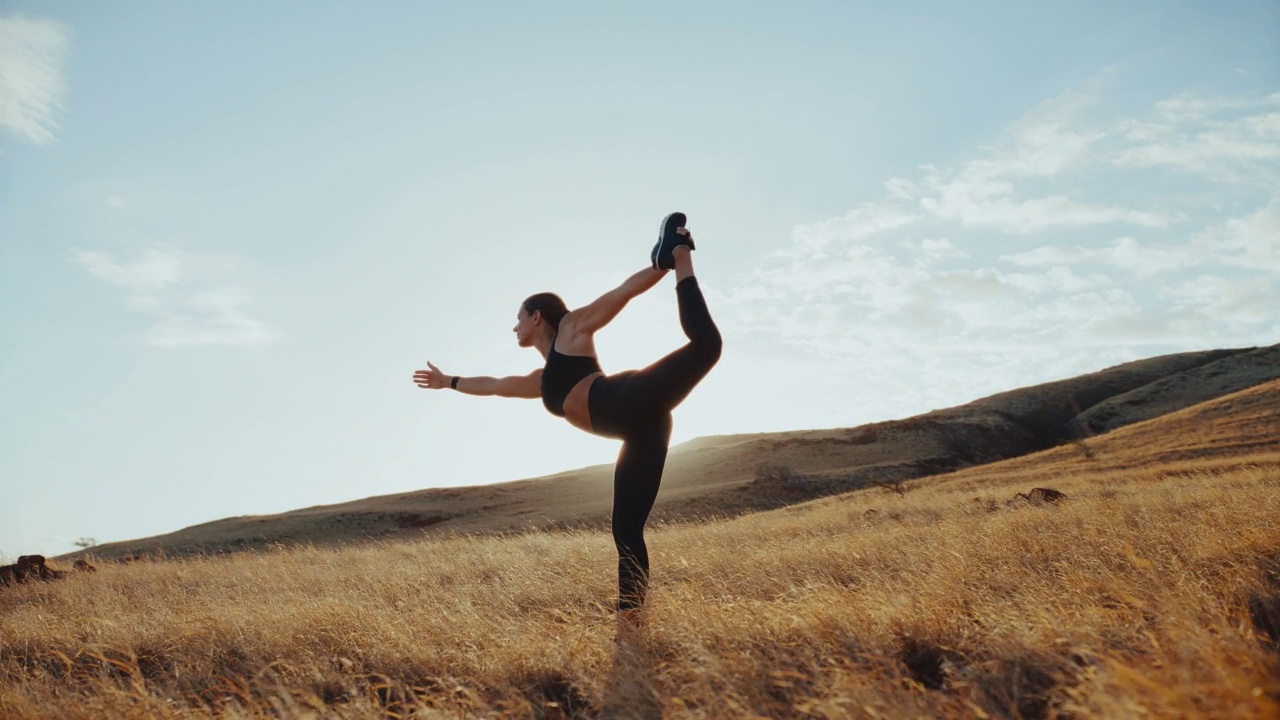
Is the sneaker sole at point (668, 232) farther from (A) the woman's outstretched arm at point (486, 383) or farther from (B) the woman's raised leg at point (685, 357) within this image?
(A) the woman's outstretched arm at point (486, 383)

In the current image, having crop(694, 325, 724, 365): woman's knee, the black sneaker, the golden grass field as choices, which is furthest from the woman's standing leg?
the black sneaker

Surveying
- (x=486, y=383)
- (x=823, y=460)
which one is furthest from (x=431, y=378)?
(x=823, y=460)

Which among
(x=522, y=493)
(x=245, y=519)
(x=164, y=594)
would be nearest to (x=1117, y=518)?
(x=164, y=594)

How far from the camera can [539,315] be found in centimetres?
552

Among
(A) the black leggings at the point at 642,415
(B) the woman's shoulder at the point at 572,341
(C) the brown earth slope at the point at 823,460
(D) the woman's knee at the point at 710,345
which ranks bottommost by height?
(C) the brown earth slope at the point at 823,460

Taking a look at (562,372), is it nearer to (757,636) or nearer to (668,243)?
(668,243)

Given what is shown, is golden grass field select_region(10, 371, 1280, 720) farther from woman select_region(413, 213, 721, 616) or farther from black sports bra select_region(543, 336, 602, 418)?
black sports bra select_region(543, 336, 602, 418)

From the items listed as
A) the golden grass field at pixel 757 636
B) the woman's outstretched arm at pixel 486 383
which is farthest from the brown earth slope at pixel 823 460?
the woman's outstretched arm at pixel 486 383

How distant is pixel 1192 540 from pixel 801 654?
13.7 feet

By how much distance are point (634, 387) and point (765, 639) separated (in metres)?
1.65

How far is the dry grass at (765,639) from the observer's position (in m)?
2.98

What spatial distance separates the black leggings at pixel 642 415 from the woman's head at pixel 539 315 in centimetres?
81

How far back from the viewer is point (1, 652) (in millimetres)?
6238

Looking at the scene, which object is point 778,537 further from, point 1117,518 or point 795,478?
point 795,478
